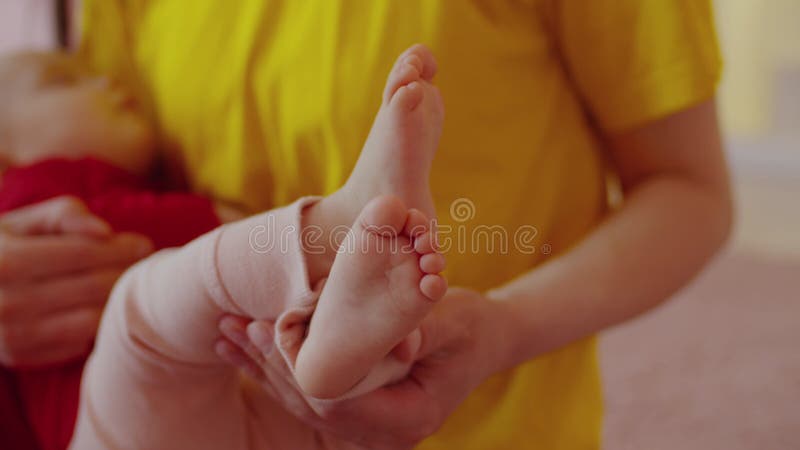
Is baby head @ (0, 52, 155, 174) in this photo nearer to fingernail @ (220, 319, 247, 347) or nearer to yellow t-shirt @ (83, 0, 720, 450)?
yellow t-shirt @ (83, 0, 720, 450)

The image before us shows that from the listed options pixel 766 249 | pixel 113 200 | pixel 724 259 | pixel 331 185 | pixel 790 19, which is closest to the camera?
pixel 331 185

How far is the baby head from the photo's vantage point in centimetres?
80

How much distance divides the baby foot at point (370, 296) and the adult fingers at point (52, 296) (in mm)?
295

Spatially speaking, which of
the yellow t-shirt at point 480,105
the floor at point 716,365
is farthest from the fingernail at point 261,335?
the floor at point 716,365

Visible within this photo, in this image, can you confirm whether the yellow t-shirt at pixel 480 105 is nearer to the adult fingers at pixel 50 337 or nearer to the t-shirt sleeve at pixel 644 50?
the t-shirt sleeve at pixel 644 50

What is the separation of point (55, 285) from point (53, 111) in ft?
0.77

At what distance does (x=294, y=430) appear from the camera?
0.58 m

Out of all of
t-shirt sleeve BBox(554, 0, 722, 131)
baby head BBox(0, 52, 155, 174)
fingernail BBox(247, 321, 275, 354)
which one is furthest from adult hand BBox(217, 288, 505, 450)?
baby head BBox(0, 52, 155, 174)

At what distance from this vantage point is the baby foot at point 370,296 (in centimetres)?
41

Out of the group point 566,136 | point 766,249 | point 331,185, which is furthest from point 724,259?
point 331,185

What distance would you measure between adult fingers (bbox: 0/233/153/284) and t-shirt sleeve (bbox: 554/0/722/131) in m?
0.41

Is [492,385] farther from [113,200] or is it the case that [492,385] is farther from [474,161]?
[113,200]

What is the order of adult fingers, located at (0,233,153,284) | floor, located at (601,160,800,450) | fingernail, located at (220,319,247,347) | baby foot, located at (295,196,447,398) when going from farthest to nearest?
floor, located at (601,160,800,450)
adult fingers, located at (0,233,153,284)
fingernail, located at (220,319,247,347)
baby foot, located at (295,196,447,398)

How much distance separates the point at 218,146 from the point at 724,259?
1.35 meters
